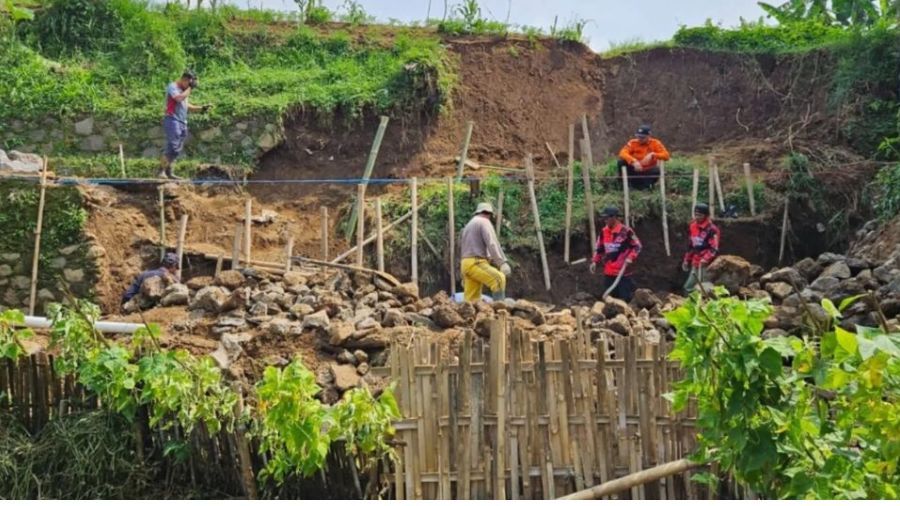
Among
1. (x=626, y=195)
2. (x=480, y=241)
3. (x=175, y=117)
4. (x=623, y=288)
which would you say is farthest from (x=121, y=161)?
(x=623, y=288)

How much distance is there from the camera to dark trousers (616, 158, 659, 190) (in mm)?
15156

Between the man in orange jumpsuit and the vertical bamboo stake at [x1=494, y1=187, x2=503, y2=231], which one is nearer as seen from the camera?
the vertical bamboo stake at [x1=494, y1=187, x2=503, y2=231]

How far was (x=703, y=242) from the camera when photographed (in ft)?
42.0

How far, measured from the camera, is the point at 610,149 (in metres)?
18.7

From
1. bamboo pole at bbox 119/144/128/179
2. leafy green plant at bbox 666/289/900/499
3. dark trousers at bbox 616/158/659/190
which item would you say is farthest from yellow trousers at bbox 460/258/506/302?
leafy green plant at bbox 666/289/900/499

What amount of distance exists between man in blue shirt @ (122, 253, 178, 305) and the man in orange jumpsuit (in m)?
5.59

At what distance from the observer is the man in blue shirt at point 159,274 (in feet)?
39.6

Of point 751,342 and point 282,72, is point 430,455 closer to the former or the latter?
point 751,342

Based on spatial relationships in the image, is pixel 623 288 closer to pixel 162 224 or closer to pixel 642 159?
pixel 642 159

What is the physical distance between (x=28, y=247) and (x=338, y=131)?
540cm

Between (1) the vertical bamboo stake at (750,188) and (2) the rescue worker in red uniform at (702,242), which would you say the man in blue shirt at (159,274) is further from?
(1) the vertical bamboo stake at (750,188)

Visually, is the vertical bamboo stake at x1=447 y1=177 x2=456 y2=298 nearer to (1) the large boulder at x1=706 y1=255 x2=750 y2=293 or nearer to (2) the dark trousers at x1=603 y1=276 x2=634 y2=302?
(2) the dark trousers at x1=603 y1=276 x2=634 y2=302

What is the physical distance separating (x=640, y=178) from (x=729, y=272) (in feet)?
10.0

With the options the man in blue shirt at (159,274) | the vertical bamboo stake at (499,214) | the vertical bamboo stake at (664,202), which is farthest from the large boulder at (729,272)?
the man in blue shirt at (159,274)
